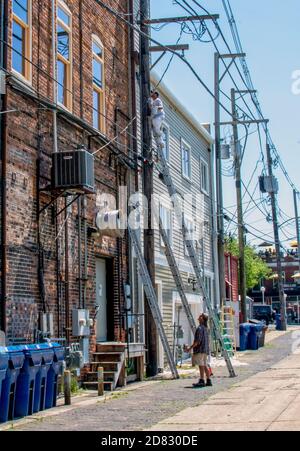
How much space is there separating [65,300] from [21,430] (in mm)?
4919

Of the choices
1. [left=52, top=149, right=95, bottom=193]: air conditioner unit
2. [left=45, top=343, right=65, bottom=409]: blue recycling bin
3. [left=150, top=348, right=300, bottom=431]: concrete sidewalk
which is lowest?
[left=150, top=348, right=300, bottom=431]: concrete sidewalk

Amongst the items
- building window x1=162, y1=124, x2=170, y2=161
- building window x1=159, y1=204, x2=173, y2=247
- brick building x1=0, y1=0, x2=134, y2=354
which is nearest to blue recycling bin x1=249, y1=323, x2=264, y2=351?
building window x1=159, y1=204, x2=173, y2=247

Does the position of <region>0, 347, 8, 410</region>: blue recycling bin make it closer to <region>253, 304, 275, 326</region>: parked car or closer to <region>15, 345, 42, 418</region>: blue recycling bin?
<region>15, 345, 42, 418</region>: blue recycling bin

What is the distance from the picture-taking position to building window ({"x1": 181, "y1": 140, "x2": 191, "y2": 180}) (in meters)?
25.3

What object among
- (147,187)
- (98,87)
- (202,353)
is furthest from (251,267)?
(202,353)

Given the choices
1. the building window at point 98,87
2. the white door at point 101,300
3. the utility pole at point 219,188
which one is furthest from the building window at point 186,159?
the white door at point 101,300

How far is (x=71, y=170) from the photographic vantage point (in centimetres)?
1386

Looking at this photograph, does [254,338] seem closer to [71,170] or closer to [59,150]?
[59,150]

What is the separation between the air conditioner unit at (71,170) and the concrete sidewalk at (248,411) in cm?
469

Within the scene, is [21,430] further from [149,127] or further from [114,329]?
[149,127]

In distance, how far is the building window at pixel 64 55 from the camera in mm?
15305

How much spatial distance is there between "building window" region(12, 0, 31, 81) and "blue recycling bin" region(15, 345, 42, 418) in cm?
517

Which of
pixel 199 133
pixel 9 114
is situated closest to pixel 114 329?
pixel 9 114

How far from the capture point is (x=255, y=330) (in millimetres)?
29016
